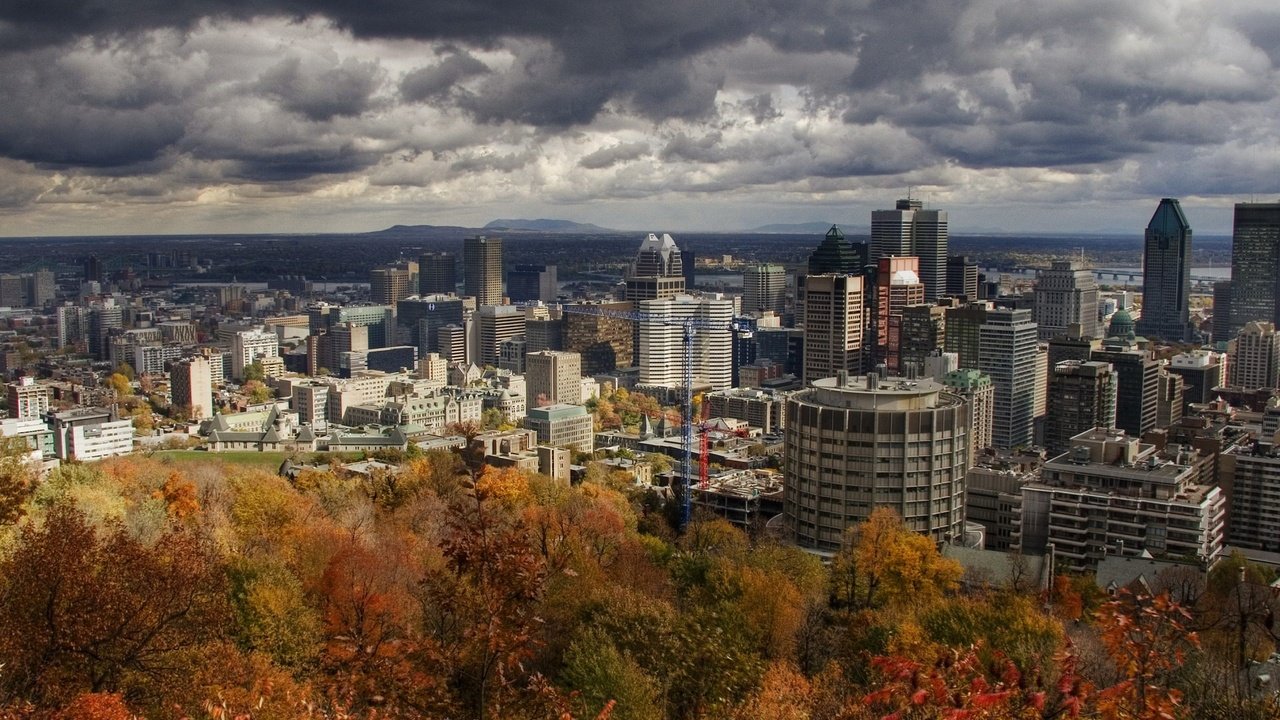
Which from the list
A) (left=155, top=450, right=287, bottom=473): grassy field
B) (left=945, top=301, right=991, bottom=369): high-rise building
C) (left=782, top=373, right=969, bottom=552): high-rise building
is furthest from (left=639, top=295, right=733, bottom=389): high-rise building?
(left=782, top=373, right=969, bottom=552): high-rise building

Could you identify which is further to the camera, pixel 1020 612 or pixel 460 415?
pixel 460 415

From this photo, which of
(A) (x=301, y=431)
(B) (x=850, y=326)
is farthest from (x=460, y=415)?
(B) (x=850, y=326)

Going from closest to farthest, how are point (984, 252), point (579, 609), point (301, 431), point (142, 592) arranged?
point (142, 592) < point (579, 609) < point (301, 431) < point (984, 252)

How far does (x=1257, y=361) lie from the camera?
193 ft

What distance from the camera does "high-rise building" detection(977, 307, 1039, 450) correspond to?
49119 mm

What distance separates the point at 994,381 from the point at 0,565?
4404 cm

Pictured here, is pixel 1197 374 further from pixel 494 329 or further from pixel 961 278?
pixel 494 329

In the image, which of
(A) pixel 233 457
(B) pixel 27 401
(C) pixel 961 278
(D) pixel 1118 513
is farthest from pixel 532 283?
(D) pixel 1118 513

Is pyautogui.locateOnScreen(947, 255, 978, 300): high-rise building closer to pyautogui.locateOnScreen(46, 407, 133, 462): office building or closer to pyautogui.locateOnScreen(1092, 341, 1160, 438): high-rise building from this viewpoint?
pyautogui.locateOnScreen(1092, 341, 1160, 438): high-rise building

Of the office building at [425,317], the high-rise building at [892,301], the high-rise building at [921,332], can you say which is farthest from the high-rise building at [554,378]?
the office building at [425,317]

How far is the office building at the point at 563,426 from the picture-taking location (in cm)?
4403

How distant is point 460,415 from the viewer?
51188 millimetres

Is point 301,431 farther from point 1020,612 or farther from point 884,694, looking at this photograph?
point 884,694

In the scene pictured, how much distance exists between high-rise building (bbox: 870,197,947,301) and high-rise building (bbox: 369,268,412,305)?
39.2 meters
